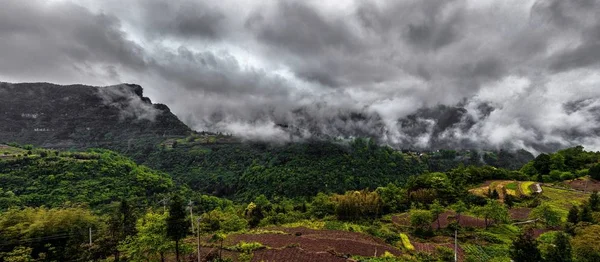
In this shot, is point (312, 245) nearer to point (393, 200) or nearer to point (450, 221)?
point (450, 221)

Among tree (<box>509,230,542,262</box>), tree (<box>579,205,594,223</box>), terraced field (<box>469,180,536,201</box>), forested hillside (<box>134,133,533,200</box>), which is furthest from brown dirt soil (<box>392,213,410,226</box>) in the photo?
forested hillside (<box>134,133,533,200</box>)

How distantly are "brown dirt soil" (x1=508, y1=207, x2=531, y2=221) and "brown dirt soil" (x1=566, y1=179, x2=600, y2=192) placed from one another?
2807 cm

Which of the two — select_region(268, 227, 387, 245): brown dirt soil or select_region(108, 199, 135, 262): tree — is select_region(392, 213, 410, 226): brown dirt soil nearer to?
select_region(268, 227, 387, 245): brown dirt soil

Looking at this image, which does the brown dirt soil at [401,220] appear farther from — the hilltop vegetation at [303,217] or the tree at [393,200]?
the tree at [393,200]

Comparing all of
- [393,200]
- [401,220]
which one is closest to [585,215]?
[401,220]

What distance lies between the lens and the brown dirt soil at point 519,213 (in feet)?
194

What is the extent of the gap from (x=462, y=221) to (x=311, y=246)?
3448cm

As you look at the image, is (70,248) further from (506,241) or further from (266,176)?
(266,176)

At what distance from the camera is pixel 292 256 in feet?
133

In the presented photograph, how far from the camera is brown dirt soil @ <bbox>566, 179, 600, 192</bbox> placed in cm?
7882

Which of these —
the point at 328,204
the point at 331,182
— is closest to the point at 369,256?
the point at 328,204

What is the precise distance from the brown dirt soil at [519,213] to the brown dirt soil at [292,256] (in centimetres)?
4361

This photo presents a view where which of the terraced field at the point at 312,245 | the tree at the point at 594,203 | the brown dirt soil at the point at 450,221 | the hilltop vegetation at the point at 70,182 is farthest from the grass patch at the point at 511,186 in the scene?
the hilltop vegetation at the point at 70,182

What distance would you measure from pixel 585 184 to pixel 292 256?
90143 mm
